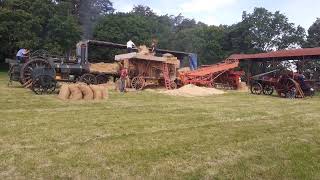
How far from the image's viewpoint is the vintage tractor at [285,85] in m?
19.7

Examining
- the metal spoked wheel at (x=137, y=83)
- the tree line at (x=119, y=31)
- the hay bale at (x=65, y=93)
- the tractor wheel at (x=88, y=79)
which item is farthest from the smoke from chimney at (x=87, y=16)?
the hay bale at (x=65, y=93)

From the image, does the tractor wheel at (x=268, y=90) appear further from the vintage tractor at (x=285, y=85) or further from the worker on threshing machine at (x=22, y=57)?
the worker on threshing machine at (x=22, y=57)

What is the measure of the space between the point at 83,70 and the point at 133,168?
54.7 ft

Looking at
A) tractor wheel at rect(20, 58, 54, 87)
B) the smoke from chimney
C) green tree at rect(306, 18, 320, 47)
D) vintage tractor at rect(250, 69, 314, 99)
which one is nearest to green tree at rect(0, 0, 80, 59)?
the smoke from chimney

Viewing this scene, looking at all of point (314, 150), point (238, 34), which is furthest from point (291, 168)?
point (238, 34)

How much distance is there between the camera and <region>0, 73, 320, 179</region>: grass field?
620 cm

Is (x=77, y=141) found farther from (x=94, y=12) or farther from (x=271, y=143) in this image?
(x=94, y=12)

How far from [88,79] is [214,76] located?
7177 mm

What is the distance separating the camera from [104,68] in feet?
77.3

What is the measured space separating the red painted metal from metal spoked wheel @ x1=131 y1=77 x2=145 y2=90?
2.87m

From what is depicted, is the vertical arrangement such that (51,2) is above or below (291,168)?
above

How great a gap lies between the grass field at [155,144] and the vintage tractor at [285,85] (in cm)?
806

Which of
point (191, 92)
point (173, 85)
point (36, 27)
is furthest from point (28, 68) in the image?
point (36, 27)

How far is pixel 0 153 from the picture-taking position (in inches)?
265
